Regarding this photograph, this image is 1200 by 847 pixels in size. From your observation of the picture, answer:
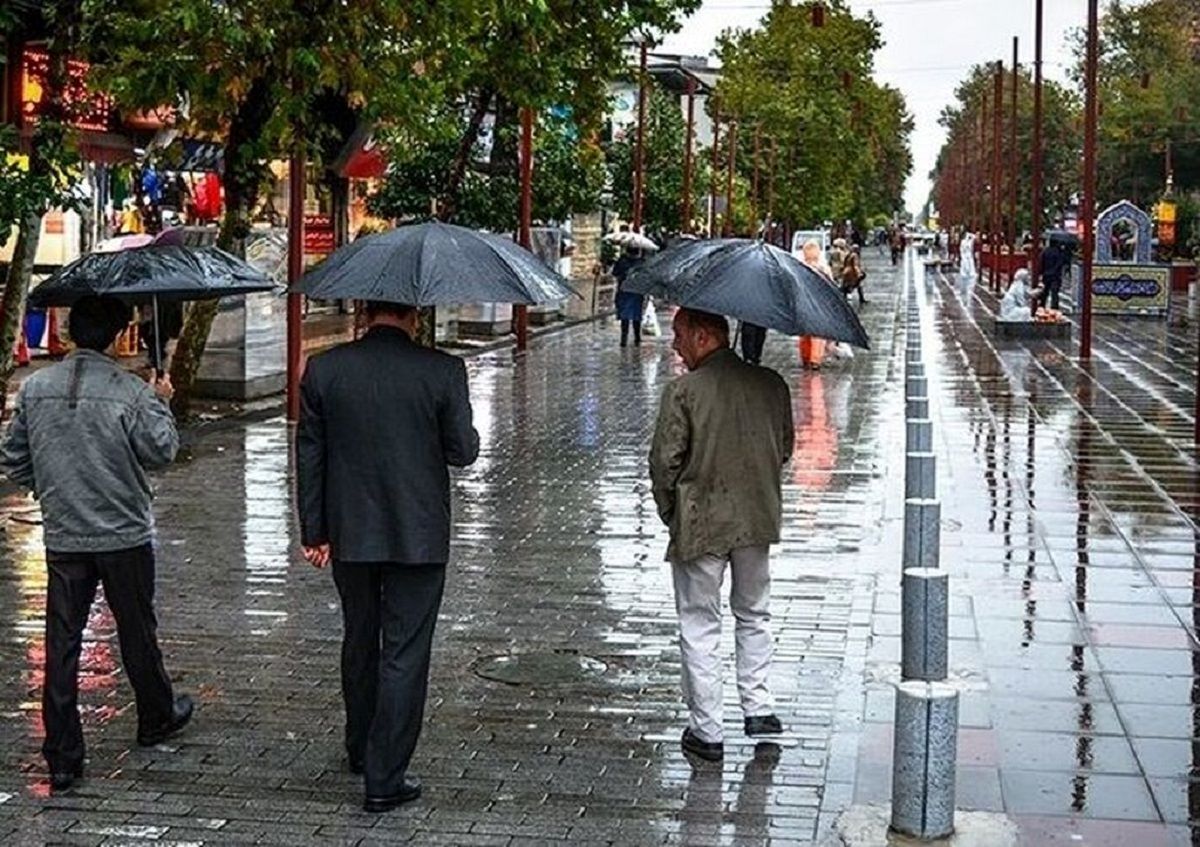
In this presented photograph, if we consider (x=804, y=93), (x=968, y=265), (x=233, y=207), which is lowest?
(x=968, y=265)

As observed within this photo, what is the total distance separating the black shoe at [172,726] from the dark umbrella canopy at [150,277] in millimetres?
1571

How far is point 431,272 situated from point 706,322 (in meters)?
1.21

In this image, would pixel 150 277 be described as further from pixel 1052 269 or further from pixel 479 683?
pixel 1052 269

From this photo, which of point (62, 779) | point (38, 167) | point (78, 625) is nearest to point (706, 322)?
point (78, 625)

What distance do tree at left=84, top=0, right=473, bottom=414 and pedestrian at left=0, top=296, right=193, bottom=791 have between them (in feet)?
25.4

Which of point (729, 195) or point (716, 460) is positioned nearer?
point (716, 460)

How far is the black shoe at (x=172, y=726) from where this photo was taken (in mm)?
7367

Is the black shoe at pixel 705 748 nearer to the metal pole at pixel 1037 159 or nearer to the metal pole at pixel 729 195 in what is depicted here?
the metal pole at pixel 1037 159

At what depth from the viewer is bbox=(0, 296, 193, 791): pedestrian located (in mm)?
6855

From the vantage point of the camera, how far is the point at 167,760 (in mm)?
7195

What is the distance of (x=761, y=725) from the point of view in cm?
748

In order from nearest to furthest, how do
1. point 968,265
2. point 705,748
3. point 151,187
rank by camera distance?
point 705,748 → point 151,187 → point 968,265

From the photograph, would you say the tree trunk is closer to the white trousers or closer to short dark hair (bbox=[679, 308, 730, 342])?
short dark hair (bbox=[679, 308, 730, 342])

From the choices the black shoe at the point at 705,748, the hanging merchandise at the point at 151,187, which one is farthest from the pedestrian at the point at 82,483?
the hanging merchandise at the point at 151,187
